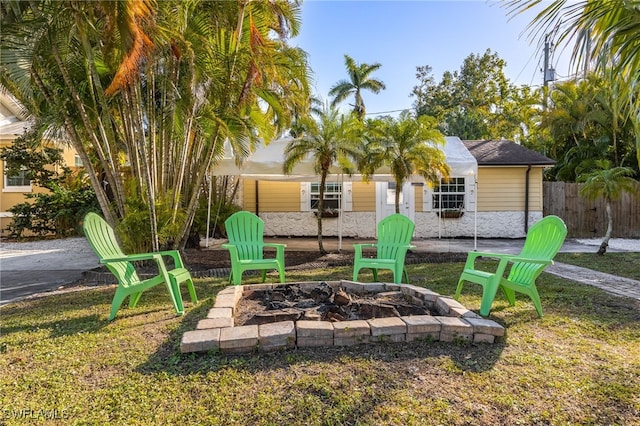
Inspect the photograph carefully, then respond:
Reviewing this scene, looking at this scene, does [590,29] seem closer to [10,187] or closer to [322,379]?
[322,379]

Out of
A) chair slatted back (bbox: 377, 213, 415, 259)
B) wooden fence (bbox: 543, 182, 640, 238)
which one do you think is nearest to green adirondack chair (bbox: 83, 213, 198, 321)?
chair slatted back (bbox: 377, 213, 415, 259)

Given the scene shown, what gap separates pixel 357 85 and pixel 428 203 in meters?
13.2

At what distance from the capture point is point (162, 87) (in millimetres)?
6598

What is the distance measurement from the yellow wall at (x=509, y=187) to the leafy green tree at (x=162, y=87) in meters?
8.34

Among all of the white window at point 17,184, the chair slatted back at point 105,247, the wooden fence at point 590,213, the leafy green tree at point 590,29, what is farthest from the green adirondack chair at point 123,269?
the wooden fence at point 590,213

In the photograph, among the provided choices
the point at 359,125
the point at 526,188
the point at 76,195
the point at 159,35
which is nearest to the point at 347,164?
the point at 359,125

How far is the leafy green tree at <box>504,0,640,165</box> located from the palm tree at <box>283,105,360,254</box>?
16.8 feet

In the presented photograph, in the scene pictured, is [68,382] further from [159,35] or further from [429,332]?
[159,35]

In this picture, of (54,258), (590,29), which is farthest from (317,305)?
(54,258)

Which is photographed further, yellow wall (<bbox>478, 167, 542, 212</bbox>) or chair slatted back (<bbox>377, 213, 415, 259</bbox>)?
yellow wall (<bbox>478, 167, 542, 212</bbox>)

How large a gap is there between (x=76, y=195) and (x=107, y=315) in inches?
414

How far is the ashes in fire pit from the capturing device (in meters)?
3.59

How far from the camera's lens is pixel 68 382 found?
2.61 meters

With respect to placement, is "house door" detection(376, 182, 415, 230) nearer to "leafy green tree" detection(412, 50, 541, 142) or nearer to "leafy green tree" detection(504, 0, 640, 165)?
"leafy green tree" detection(504, 0, 640, 165)
